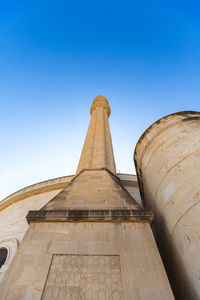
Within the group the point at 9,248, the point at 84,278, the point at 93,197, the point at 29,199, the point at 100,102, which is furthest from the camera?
the point at 100,102

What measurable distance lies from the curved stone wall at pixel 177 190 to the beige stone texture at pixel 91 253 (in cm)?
59

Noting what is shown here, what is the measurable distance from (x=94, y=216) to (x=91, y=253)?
31.2 inches

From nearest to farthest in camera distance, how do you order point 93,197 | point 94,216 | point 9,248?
point 94,216 → point 93,197 → point 9,248

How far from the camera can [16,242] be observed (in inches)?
288

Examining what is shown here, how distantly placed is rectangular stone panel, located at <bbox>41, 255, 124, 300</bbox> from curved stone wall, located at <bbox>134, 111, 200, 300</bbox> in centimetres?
130

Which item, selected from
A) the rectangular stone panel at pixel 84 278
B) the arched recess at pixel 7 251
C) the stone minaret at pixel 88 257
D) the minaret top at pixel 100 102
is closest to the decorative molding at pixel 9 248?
the arched recess at pixel 7 251

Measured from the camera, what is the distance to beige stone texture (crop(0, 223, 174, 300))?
9.17 ft

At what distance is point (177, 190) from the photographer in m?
4.11

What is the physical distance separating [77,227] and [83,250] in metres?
0.55

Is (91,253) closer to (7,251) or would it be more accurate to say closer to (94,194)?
(94,194)

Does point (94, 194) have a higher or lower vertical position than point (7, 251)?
lower

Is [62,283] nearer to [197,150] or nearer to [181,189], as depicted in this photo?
[181,189]

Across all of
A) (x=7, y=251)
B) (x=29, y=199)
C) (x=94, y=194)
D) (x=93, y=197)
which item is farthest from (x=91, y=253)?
(x=29, y=199)

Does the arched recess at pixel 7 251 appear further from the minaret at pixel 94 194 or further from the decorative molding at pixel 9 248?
the minaret at pixel 94 194
